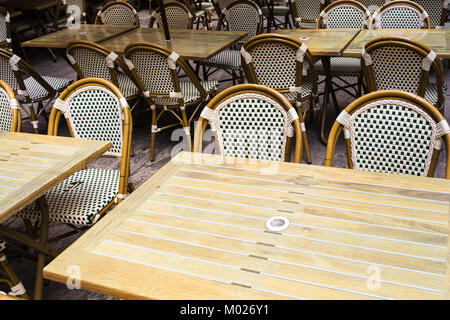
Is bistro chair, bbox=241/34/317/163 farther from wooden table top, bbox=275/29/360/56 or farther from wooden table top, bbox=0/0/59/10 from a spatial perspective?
wooden table top, bbox=0/0/59/10

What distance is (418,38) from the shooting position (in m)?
3.17

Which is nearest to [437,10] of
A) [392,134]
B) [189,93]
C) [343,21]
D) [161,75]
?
[343,21]

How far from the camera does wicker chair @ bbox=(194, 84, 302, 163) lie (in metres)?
2.04

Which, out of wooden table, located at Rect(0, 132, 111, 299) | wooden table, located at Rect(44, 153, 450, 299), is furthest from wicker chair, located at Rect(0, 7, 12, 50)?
wooden table, located at Rect(44, 153, 450, 299)

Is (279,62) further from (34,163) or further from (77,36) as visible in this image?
(77,36)

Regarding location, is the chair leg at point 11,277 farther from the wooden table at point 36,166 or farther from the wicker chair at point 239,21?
the wicker chair at point 239,21

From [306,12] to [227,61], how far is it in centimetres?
153

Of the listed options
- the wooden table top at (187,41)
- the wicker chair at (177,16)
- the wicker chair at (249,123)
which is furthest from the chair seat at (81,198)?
the wicker chair at (177,16)

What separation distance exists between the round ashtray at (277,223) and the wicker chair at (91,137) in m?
1.08

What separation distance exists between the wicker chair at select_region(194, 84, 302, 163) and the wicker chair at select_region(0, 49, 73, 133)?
7.20ft

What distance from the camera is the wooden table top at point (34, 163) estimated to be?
1.72m

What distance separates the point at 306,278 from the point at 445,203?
1.87ft
